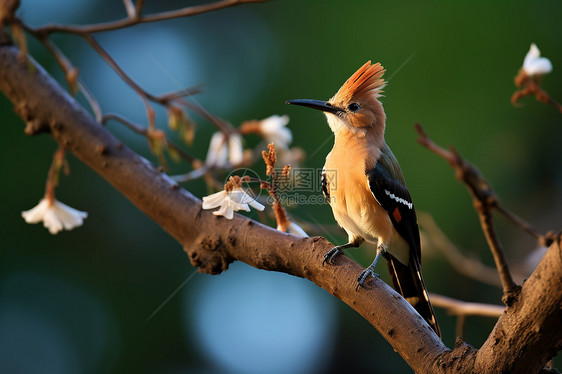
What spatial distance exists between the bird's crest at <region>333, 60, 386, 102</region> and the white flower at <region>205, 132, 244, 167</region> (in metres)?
0.58

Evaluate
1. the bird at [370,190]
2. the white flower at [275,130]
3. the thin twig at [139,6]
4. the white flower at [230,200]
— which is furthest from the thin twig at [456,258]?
the thin twig at [139,6]

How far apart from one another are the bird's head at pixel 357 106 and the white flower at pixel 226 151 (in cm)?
47

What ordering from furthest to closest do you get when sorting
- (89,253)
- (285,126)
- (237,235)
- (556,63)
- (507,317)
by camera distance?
(89,253) → (556,63) → (285,126) → (237,235) → (507,317)

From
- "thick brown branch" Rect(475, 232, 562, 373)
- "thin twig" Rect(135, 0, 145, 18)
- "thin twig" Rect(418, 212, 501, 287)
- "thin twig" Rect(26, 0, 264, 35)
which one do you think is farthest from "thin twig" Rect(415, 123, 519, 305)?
"thin twig" Rect(135, 0, 145, 18)

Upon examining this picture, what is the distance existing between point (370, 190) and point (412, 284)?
441 millimetres

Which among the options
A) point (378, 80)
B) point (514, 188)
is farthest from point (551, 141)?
point (378, 80)

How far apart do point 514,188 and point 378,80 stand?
2.71 m

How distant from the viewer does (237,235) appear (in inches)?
77.6

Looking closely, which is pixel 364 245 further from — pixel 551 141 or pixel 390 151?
pixel 551 141

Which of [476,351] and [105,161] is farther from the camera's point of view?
[105,161]

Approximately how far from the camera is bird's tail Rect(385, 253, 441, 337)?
2260 millimetres

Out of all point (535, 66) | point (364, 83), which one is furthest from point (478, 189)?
point (364, 83)

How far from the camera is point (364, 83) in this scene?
7.45 feet

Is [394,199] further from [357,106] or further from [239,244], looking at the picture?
[239,244]
